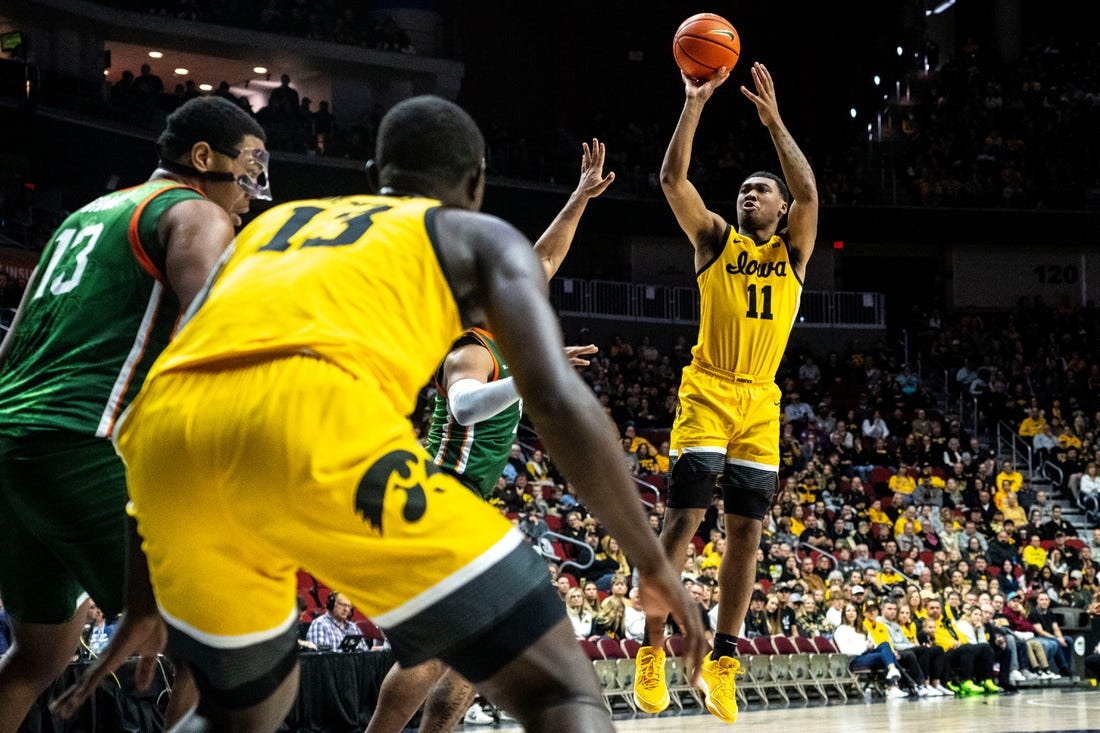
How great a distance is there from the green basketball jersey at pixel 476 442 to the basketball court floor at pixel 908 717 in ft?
19.7

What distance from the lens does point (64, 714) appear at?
13.0 ft

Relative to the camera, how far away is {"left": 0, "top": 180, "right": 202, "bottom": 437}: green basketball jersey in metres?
4.07

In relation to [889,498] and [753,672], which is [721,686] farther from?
[889,498]

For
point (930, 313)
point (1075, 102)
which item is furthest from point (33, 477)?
point (1075, 102)

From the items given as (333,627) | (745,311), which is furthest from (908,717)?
(745,311)

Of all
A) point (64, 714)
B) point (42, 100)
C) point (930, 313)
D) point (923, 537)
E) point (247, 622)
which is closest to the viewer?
point (247, 622)

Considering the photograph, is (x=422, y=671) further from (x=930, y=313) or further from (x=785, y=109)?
(x=785, y=109)

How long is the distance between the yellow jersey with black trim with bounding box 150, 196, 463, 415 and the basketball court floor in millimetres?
8473

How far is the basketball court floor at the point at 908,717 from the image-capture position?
1137cm

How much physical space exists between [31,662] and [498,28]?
3356cm

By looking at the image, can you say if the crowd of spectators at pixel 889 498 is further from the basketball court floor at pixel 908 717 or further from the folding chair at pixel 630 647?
the basketball court floor at pixel 908 717

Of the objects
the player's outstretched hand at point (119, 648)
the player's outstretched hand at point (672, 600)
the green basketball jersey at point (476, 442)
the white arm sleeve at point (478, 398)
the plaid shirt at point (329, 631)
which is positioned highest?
the white arm sleeve at point (478, 398)

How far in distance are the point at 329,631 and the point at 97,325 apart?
9.45 meters

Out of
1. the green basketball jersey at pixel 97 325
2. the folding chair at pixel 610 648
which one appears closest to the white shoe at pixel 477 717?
the folding chair at pixel 610 648
